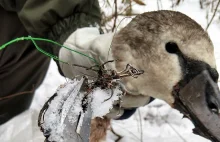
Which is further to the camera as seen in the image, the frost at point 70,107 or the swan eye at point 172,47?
the swan eye at point 172,47

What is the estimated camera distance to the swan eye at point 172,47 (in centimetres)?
121

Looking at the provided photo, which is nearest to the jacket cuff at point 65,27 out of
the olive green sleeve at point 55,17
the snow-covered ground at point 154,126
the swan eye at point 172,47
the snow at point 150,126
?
the olive green sleeve at point 55,17

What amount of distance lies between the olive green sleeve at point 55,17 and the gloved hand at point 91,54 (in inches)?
2.3

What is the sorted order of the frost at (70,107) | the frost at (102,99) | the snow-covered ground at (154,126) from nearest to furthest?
the frost at (70,107) → the frost at (102,99) → the snow-covered ground at (154,126)

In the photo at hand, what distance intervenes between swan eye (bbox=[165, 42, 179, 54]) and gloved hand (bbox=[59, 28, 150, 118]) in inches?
7.7

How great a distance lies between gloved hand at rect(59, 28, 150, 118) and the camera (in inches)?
54.4

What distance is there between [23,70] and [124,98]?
1012 millimetres

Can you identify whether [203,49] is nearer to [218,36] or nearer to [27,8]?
[27,8]

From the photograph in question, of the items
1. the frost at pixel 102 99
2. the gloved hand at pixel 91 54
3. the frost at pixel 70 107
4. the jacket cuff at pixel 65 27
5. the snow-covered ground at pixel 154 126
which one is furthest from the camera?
the snow-covered ground at pixel 154 126

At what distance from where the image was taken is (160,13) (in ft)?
4.17

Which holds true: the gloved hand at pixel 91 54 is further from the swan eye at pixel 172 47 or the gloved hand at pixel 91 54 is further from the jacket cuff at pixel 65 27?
the swan eye at pixel 172 47

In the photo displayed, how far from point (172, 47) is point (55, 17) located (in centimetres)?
59

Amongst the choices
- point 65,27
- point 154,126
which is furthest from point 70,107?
point 154,126

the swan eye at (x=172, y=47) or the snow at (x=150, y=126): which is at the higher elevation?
the swan eye at (x=172, y=47)
